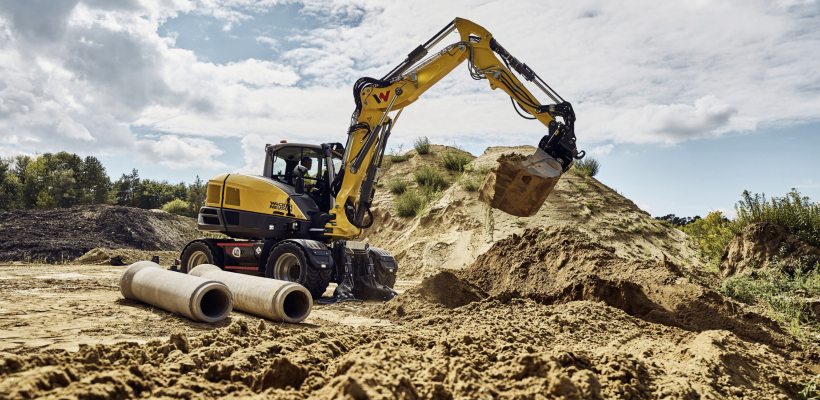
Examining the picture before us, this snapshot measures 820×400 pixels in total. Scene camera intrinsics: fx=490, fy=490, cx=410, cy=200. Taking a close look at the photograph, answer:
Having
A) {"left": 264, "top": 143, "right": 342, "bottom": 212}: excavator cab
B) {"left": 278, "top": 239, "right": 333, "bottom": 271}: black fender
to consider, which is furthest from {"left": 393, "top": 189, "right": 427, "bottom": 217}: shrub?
{"left": 278, "top": 239, "right": 333, "bottom": 271}: black fender

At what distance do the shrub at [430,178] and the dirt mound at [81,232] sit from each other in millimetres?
13626

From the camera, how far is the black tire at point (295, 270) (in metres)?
8.27

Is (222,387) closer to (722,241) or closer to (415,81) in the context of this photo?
(415,81)

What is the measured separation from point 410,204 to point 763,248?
12.1 meters

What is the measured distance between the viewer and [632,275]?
7.83 meters

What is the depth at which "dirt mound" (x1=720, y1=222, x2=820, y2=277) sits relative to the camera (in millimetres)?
8781

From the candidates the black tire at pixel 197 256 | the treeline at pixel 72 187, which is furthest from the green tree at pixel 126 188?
the black tire at pixel 197 256

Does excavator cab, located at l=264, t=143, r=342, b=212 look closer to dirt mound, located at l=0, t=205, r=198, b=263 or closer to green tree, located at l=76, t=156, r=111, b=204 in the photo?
dirt mound, located at l=0, t=205, r=198, b=263

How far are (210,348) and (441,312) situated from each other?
3676mm

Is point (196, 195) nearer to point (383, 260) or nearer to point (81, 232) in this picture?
point (81, 232)

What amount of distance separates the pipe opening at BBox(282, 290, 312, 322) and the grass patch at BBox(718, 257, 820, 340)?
649 cm

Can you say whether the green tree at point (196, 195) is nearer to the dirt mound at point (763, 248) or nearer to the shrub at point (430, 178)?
the shrub at point (430, 178)

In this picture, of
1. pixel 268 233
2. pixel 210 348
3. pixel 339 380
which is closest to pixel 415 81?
pixel 268 233

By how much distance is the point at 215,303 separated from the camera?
6723 millimetres
